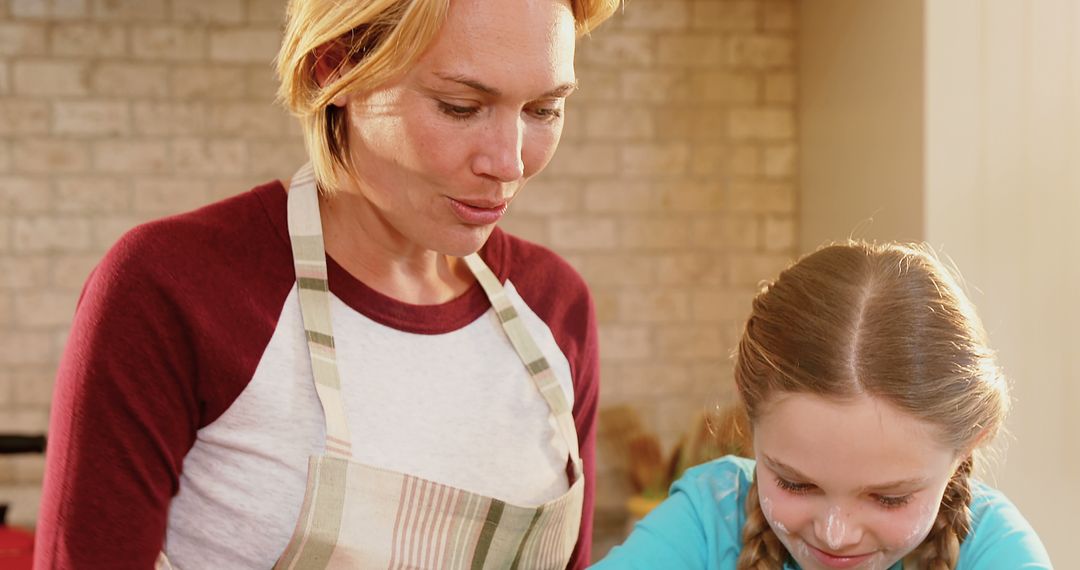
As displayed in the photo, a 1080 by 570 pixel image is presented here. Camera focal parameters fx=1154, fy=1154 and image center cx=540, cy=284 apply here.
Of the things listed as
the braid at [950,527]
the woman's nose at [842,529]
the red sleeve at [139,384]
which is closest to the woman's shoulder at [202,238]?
the red sleeve at [139,384]

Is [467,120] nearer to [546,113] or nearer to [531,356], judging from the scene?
[546,113]

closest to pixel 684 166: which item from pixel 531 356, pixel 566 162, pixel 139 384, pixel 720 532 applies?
pixel 566 162

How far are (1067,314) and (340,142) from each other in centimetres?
186

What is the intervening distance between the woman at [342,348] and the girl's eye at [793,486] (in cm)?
33

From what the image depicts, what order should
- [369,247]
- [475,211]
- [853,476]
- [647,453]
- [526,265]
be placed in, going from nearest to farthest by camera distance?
[853,476], [475,211], [369,247], [526,265], [647,453]

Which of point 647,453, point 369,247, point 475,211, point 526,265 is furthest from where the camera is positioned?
point 647,453

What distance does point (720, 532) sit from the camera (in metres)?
1.38

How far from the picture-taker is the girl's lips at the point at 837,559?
47.4 inches

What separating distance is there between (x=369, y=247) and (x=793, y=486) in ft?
1.90

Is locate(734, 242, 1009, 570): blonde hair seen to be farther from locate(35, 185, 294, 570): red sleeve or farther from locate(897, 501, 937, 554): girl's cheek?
locate(35, 185, 294, 570): red sleeve

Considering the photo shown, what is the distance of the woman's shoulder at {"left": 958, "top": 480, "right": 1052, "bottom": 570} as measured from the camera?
1269 mm

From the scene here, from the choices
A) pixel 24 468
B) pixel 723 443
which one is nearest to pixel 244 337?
pixel 723 443

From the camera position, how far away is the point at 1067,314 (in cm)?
255

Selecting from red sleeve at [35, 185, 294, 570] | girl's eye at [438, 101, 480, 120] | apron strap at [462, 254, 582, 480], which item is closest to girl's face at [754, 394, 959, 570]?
apron strap at [462, 254, 582, 480]
